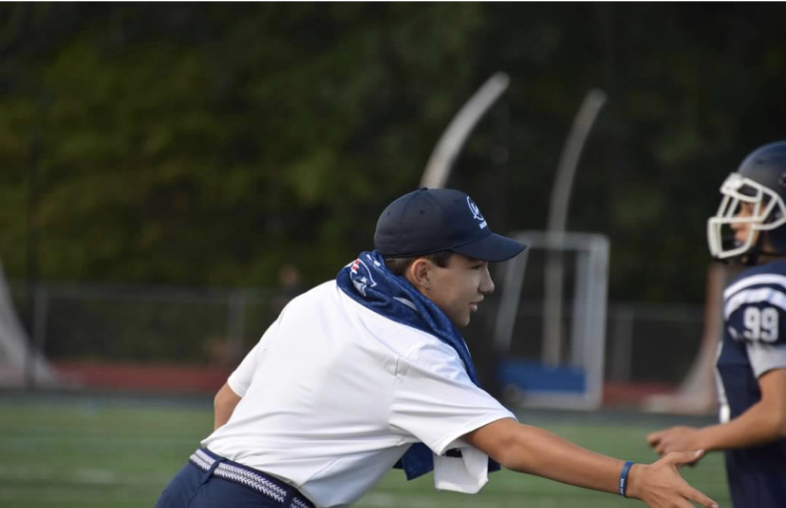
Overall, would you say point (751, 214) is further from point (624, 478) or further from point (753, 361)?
point (624, 478)

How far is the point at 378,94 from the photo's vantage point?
1147 inches

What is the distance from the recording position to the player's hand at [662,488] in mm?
3102

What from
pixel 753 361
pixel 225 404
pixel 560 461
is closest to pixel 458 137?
pixel 753 361

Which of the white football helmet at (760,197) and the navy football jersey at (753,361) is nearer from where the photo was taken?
the navy football jersey at (753,361)

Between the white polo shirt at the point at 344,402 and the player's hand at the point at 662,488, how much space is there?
13.8 inches

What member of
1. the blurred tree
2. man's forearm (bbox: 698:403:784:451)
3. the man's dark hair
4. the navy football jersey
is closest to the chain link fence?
the blurred tree

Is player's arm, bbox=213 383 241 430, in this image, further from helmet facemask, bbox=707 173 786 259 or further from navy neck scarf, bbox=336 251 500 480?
helmet facemask, bbox=707 173 786 259

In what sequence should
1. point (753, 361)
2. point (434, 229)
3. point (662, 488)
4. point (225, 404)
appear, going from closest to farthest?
point (662, 488) → point (434, 229) → point (225, 404) → point (753, 361)

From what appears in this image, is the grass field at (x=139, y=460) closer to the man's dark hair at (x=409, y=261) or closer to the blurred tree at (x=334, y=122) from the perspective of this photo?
the man's dark hair at (x=409, y=261)

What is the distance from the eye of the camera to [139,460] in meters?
11.1

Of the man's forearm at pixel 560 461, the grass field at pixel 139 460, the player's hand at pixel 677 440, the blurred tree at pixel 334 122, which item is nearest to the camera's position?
the man's forearm at pixel 560 461

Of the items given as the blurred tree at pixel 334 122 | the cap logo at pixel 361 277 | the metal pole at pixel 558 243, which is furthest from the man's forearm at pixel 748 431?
the blurred tree at pixel 334 122

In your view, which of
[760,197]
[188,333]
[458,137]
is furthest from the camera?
[188,333]

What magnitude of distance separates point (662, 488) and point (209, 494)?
44.5 inches
